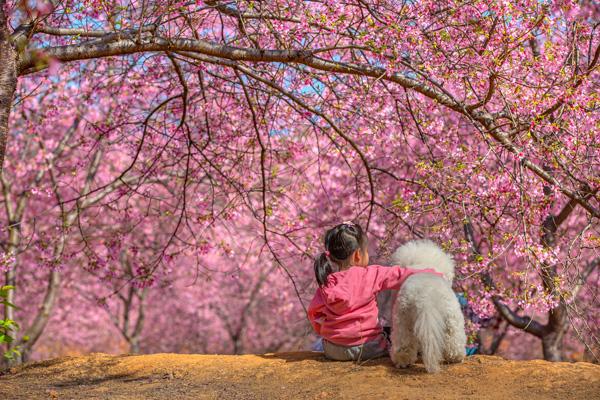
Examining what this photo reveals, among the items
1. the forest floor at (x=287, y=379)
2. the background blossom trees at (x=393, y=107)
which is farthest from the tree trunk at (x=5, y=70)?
the forest floor at (x=287, y=379)

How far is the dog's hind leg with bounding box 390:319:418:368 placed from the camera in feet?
14.0

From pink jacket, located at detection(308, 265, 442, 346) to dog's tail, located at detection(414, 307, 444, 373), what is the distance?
0.46 m

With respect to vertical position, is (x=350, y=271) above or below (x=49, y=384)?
above

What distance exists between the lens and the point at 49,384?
5406 mm

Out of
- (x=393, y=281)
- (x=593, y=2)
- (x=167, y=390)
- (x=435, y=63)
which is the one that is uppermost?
(x=593, y=2)

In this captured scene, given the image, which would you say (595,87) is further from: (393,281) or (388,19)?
(393,281)

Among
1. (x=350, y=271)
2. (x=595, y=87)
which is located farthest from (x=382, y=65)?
(x=595, y=87)

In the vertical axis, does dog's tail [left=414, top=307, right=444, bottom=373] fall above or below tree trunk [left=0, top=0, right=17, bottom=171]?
below

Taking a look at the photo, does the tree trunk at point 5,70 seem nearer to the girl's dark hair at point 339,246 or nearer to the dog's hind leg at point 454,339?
the girl's dark hair at point 339,246

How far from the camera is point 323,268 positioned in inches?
189

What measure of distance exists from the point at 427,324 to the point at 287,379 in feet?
3.48

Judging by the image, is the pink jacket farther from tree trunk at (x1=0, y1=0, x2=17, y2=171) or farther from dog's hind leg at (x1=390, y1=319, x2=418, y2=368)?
tree trunk at (x1=0, y1=0, x2=17, y2=171)

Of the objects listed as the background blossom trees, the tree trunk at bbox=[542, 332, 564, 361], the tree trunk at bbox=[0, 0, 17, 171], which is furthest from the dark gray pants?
the tree trunk at bbox=[542, 332, 564, 361]

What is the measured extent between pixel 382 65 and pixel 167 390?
2.70 metres
